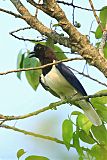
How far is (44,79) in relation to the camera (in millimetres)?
2602

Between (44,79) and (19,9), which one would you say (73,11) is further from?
(44,79)

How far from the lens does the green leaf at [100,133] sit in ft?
3.94

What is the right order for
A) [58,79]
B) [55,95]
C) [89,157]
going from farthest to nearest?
[58,79], [55,95], [89,157]

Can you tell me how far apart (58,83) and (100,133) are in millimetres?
1393

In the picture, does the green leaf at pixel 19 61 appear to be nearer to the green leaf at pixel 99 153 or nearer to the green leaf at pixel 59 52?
the green leaf at pixel 59 52

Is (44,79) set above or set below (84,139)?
above

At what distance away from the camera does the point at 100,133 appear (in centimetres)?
126

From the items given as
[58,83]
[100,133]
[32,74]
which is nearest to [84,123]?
[100,133]

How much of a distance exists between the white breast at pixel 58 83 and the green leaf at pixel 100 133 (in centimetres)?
122

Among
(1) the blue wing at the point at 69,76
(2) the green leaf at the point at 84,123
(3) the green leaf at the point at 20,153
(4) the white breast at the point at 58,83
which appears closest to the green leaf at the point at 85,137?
(2) the green leaf at the point at 84,123

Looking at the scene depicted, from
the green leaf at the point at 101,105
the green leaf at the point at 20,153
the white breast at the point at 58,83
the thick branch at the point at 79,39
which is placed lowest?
the green leaf at the point at 20,153

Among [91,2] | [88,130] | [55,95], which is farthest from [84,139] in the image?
[55,95]

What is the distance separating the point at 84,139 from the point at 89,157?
0.67 ft

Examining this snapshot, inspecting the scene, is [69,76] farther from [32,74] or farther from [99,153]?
[99,153]
